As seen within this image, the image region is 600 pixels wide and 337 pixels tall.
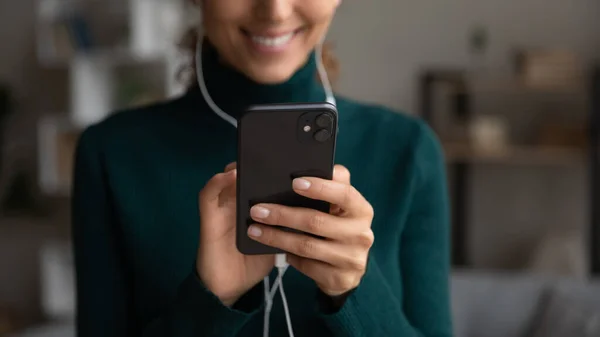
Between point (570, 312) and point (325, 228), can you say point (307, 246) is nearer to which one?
point (325, 228)

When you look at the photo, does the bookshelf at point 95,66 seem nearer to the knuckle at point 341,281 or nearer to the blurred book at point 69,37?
the blurred book at point 69,37

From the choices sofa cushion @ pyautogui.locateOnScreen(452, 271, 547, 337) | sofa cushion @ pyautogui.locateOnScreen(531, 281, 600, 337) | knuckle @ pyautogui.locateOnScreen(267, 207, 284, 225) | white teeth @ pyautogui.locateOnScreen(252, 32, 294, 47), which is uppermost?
white teeth @ pyautogui.locateOnScreen(252, 32, 294, 47)

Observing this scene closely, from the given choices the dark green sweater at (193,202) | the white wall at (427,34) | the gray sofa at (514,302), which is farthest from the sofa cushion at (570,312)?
the white wall at (427,34)

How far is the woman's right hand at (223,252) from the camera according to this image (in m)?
0.59

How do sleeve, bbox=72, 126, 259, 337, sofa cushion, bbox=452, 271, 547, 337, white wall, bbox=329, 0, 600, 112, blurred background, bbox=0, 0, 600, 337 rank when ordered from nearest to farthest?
sleeve, bbox=72, 126, 259, 337, sofa cushion, bbox=452, 271, 547, 337, blurred background, bbox=0, 0, 600, 337, white wall, bbox=329, 0, 600, 112

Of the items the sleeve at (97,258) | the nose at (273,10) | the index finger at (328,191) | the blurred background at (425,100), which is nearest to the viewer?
the index finger at (328,191)

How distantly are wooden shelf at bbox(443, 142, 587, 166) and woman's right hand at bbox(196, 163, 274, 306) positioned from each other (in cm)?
264

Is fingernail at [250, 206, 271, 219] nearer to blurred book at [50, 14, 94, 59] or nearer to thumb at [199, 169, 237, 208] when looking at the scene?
thumb at [199, 169, 237, 208]

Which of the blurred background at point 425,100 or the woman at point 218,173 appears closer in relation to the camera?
the woman at point 218,173

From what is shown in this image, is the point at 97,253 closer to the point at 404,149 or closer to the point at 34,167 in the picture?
the point at 404,149

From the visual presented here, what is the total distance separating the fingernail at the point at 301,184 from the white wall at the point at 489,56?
2.93 meters

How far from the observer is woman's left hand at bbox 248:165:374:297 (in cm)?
56

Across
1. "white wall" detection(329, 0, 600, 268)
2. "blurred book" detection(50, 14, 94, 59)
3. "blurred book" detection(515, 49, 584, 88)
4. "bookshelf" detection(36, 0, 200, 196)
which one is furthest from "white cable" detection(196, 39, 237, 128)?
"white wall" detection(329, 0, 600, 268)

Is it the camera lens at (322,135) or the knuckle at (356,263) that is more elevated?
the camera lens at (322,135)
